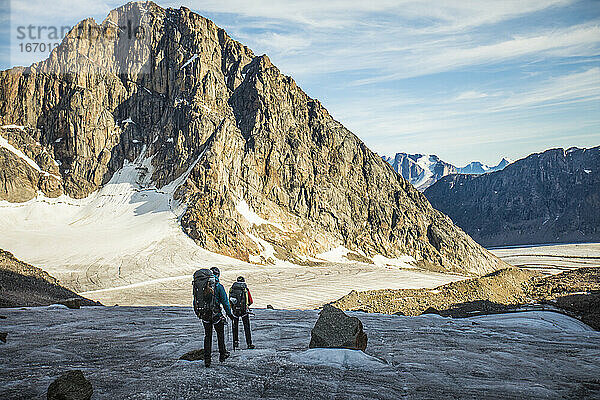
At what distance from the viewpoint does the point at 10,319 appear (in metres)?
20.0

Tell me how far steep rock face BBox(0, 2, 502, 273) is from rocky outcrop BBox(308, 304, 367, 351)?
274 feet

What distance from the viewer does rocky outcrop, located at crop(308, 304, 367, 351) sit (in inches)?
493

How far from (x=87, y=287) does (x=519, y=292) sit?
57.2m

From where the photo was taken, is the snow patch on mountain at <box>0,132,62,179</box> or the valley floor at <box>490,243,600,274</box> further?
the valley floor at <box>490,243,600,274</box>

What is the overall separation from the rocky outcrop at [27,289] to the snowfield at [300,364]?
27.9 feet

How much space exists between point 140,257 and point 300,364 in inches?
2918

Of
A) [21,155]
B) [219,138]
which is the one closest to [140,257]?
[219,138]

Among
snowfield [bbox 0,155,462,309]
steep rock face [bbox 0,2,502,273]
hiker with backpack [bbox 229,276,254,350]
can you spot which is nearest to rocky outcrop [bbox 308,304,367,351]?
hiker with backpack [bbox 229,276,254,350]

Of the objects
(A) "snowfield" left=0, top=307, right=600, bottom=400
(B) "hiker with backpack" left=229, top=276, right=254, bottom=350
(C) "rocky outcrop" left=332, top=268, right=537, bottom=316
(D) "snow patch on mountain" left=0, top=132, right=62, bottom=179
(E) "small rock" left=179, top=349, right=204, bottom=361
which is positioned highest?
(D) "snow patch on mountain" left=0, top=132, right=62, bottom=179

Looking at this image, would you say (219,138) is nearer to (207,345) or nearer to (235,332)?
(235,332)

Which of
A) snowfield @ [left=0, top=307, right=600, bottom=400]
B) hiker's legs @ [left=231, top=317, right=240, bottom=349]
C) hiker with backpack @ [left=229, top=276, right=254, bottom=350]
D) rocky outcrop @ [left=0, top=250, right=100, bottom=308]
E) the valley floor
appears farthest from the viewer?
the valley floor

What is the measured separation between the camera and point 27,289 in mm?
34312

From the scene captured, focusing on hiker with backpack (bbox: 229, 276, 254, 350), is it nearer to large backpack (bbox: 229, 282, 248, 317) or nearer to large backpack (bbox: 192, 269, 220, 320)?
large backpack (bbox: 229, 282, 248, 317)

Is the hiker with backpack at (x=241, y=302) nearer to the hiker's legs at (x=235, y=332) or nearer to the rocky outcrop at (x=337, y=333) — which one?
the hiker's legs at (x=235, y=332)
